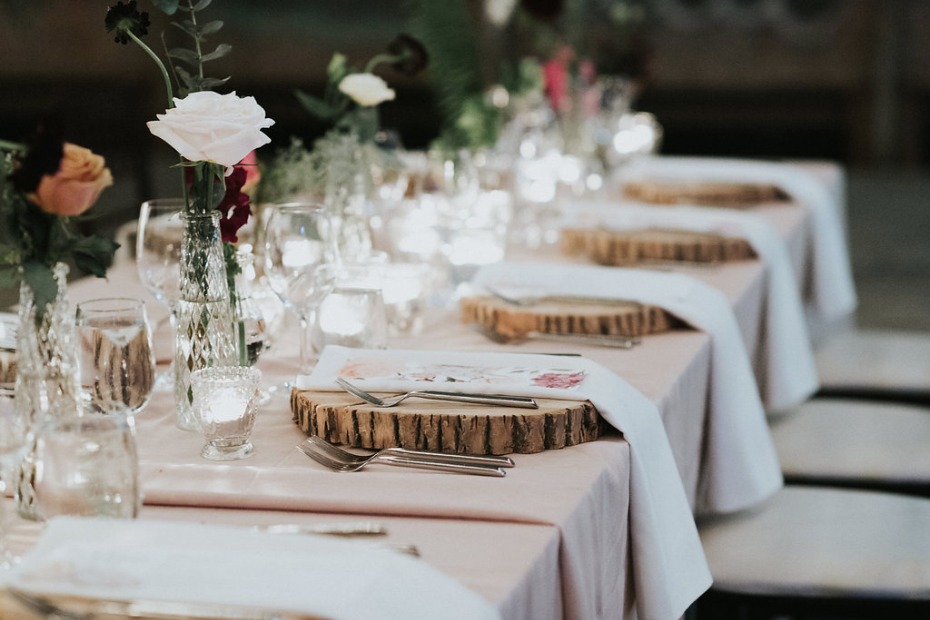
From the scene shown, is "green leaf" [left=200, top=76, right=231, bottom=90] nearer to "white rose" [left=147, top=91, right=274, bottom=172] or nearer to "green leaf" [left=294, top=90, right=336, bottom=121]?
"white rose" [left=147, top=91, right=274, bottom=172]

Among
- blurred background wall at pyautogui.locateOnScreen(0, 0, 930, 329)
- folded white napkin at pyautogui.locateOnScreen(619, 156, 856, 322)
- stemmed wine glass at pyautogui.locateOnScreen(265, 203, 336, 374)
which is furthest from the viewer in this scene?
blurred background wall at pyautogui.locateOnScreen(0, 0, 930, 329)

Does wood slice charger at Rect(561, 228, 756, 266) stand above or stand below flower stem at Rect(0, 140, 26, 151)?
below

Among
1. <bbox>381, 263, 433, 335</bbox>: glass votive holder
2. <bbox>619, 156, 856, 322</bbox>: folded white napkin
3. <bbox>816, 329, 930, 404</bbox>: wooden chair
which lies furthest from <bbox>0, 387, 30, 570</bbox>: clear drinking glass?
<bbox>619, 156, 856, 322</bbox>: folded white napkin

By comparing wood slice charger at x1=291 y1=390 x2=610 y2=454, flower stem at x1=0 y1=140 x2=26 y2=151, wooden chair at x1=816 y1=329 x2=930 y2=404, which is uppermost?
flower stem at x1=0 y1=140 x2=26 y2=151

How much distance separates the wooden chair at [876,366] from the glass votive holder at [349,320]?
1.68 m

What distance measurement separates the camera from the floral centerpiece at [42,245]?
1105 mm

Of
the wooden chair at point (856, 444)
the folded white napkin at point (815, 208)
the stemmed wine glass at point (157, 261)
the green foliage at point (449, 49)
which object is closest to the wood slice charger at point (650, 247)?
the wooden chair at point (856, 444)

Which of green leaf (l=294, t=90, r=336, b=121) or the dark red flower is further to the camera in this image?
green leaf (l=294, t=90, r=336, b=121)

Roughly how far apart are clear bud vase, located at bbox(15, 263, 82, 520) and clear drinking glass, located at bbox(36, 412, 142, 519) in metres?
0.09

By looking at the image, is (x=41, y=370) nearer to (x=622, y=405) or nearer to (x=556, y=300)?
(x=622, y=405)

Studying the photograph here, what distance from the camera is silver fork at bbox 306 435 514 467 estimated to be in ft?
4.44

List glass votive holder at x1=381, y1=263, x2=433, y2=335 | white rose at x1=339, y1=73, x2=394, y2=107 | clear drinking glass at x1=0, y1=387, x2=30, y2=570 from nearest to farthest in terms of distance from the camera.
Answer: clear drinking glass at x1=0, y1=387, x2=30, y2=570 → glass votive holder at x1=381, y1=263, x2=433, y2=335 → white rose at x1=339, y1=73, x2=394, y2=107

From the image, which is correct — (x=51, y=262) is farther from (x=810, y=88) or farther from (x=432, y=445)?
(x=810, y=88)

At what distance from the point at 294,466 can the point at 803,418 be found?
166 cm
